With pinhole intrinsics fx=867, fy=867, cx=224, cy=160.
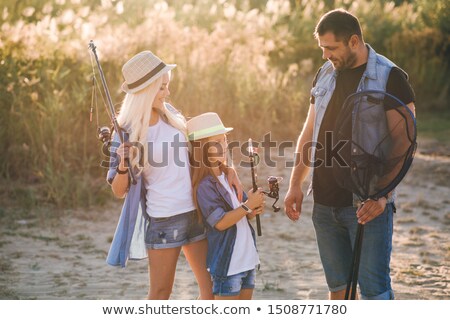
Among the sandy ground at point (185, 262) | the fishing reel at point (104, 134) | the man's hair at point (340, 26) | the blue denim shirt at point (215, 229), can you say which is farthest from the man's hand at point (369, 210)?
the sandy ground at point (185, 262)

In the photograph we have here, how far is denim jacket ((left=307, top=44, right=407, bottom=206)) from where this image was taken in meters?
4.05

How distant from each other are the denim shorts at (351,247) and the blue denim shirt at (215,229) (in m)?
0.46

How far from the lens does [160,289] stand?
173 inches

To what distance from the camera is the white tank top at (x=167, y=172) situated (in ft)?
14.1

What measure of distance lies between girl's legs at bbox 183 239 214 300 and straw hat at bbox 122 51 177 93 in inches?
33.3

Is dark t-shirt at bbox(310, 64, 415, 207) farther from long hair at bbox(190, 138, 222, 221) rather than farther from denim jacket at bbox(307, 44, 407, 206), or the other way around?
long hair at bbox(190, 138, 222, 221)

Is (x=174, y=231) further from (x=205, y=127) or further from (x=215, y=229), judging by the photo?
(x=205, y=127)

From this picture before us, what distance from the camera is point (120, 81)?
9.69 m

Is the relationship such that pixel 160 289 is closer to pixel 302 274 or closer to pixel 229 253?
pixel 229 253

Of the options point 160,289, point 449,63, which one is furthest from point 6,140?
point 449,63

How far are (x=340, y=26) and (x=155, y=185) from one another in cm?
120

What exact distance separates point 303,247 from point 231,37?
15.0 feet

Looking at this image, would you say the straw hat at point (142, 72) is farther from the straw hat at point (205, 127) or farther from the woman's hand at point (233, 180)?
the woman's hand at point (233, 180)

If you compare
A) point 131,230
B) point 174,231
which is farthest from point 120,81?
point 174,231
